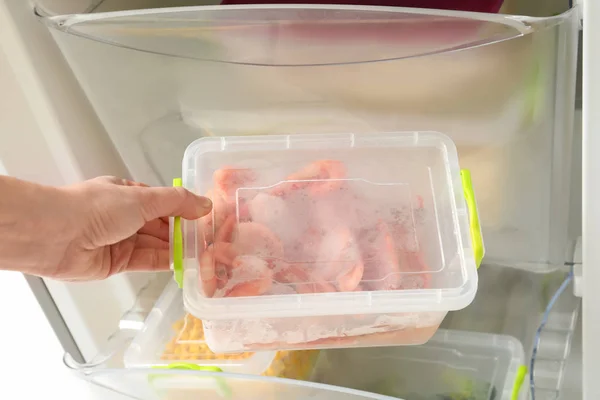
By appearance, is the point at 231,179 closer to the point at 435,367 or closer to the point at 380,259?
the point at 380,259

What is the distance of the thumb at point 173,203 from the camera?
637 millimetres

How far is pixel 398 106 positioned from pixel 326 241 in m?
0.17

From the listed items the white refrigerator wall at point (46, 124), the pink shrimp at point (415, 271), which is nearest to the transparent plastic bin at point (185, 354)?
the white refrigerator wall at point (46, 124)

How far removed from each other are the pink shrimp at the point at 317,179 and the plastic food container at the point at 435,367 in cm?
24

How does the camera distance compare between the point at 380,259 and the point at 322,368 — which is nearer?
the point at 380,259

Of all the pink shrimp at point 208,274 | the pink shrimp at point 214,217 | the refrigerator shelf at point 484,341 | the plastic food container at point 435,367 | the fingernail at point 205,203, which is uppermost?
the fingernail at point 205,203

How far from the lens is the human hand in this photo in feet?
2.06

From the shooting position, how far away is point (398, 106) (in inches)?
28.5

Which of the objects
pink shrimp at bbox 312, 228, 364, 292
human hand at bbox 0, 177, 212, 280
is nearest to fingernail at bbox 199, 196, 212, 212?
human hand at bbox 0, 177, 212, 280

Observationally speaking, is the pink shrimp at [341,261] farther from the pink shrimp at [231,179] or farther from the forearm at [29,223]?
the forearm at [29,223]

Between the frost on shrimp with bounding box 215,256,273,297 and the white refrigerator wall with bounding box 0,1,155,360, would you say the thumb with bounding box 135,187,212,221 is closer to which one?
the frost on shrimp with bounding box 215,256,273,297

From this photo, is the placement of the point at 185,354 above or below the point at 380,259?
below

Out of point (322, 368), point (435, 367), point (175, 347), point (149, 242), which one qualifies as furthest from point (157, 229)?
point (435, 367)

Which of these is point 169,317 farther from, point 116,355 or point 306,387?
Answer: point 306,387
